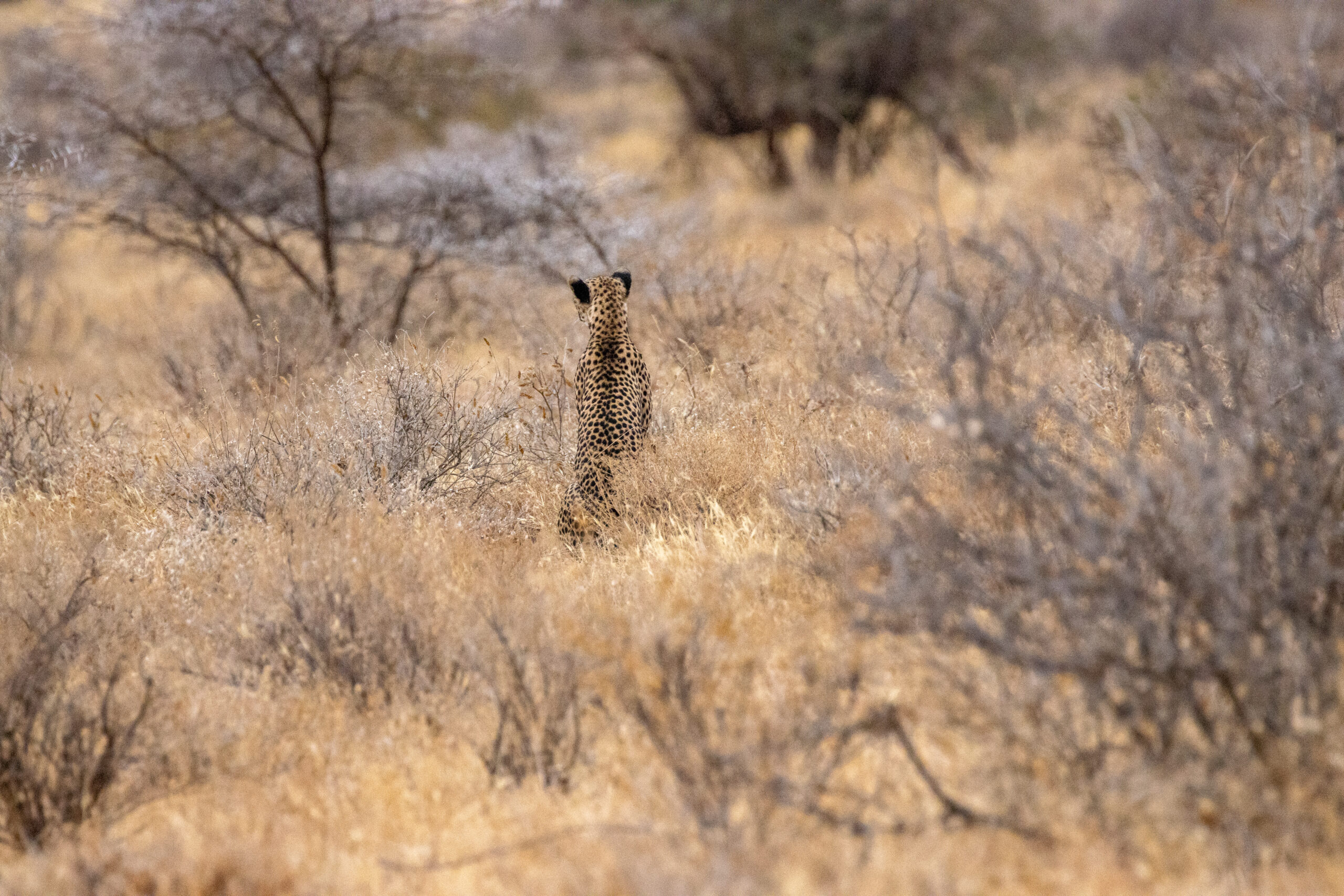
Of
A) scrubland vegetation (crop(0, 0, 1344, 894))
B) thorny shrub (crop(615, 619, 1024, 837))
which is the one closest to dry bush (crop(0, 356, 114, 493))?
scrubland vegetation (crop(0, 0, 1344, 894))

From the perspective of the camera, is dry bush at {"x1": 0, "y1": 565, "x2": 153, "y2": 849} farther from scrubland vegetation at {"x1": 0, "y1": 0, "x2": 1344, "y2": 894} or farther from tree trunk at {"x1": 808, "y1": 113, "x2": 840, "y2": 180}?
tree trunk at {"x1": 808, "y1": 113, "x2": 840, "y2": 180}

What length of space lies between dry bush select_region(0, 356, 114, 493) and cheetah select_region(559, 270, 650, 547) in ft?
8.64

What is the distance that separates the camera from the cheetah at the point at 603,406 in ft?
16.1

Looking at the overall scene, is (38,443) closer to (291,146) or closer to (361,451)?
(361,451)

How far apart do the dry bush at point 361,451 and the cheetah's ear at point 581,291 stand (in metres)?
0.72

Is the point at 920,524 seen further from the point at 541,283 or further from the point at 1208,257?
the point at 541,283

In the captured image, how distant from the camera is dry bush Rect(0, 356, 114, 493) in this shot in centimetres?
640

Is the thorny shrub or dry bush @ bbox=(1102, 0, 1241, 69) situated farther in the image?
dry bush @ bbox=(1102, 0, 1241, 69)

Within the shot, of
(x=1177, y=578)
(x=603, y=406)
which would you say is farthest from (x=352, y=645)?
(x=1177, y=578)

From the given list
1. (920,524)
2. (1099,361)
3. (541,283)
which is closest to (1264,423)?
(920,524)

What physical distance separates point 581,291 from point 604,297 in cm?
10

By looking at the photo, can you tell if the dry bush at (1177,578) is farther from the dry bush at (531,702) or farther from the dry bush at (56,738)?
the dry bush at (56,738)

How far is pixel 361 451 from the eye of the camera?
220 inches

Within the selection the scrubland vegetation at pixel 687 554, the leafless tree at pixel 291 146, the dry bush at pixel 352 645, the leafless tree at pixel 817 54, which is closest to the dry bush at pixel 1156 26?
the leafless tree at pixel 817 54
